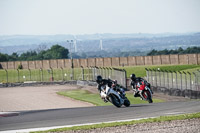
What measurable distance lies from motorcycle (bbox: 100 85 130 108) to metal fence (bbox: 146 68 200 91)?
662 inches

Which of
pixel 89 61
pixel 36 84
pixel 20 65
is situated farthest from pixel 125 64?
pixel 36 84

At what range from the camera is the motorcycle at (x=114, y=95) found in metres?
25.6

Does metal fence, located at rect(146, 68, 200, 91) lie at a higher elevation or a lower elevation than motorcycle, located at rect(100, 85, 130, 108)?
lower

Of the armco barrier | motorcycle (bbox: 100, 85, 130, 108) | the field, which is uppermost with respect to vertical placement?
motorcycle (bbox: 100, 85, 130, 108)

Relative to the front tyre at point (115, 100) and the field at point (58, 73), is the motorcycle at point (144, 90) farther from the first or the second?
the field at point (58, 73)

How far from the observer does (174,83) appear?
1842 inches

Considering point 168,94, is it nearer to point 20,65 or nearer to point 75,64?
point 75,64

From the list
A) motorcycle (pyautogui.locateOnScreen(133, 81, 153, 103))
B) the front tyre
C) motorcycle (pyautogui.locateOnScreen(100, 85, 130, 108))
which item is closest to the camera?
motorcycle (pyautogui.locateOnScreen(100, 85, 130, 108))

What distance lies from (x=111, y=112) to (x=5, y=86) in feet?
172

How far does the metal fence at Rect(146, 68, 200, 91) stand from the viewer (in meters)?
42.9

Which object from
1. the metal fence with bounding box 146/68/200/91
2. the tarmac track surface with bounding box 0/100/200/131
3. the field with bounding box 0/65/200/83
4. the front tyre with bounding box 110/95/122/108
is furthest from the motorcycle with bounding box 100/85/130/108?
the field with bounding box 0/65/200/83

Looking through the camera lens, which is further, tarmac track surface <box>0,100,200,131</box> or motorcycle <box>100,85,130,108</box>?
motorcycle <box>100,85,130,108</box>

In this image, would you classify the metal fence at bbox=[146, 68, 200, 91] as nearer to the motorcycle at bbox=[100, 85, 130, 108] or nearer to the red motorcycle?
the red motorcycle

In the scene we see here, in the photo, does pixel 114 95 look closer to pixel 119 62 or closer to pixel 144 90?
pixel 144 90
